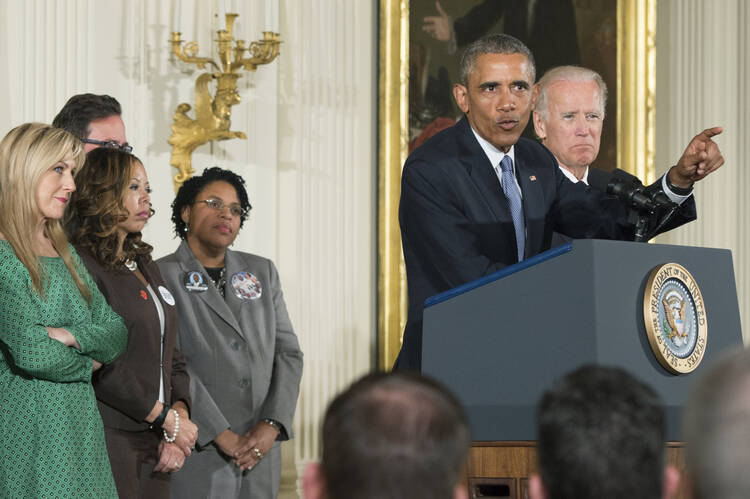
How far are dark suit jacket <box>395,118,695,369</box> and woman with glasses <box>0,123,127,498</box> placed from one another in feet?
3.46

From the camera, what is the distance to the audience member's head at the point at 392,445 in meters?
1.44

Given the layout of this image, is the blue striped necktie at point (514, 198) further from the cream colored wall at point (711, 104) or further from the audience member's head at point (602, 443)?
the cream colored wall at point (711, 104)

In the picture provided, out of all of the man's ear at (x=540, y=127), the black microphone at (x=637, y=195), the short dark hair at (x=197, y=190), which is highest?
the man's ear at (x=540, y=127)

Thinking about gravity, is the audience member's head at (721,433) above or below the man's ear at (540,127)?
below

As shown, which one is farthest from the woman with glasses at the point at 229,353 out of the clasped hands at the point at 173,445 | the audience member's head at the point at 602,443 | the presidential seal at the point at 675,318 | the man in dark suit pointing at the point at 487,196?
the audience member's head at the point at 602,443

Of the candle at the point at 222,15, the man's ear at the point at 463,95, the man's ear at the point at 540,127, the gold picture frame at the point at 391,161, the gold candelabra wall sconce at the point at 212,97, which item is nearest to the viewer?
the man's ear at the point at 463,95

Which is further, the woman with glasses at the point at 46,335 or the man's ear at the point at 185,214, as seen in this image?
the man's ear at the point at 185,214

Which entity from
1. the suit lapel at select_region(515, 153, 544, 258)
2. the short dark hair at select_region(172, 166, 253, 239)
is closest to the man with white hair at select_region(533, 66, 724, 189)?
the short dark hair at select_region(172, 166, 253, 239)

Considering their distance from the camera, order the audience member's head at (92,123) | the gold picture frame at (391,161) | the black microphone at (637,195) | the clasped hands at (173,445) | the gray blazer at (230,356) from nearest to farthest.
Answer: the black microphone at (637,195) → the clasped hands at (173,445) → the audience member's head at (92,123) → the gray blazer at (230,356) → the gold picture frame at (391,161)

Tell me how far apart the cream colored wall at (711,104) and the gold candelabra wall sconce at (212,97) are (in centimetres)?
368

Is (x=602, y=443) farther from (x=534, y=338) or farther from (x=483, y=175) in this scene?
(x=483, y=175)

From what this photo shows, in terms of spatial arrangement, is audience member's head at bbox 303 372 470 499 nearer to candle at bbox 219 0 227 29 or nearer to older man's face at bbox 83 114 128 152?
older man's face at bbox 83 114 128 152

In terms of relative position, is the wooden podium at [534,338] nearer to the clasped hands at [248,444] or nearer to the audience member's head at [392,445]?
the audience member's head at [392,445]

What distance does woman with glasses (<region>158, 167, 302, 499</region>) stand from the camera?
488cm
